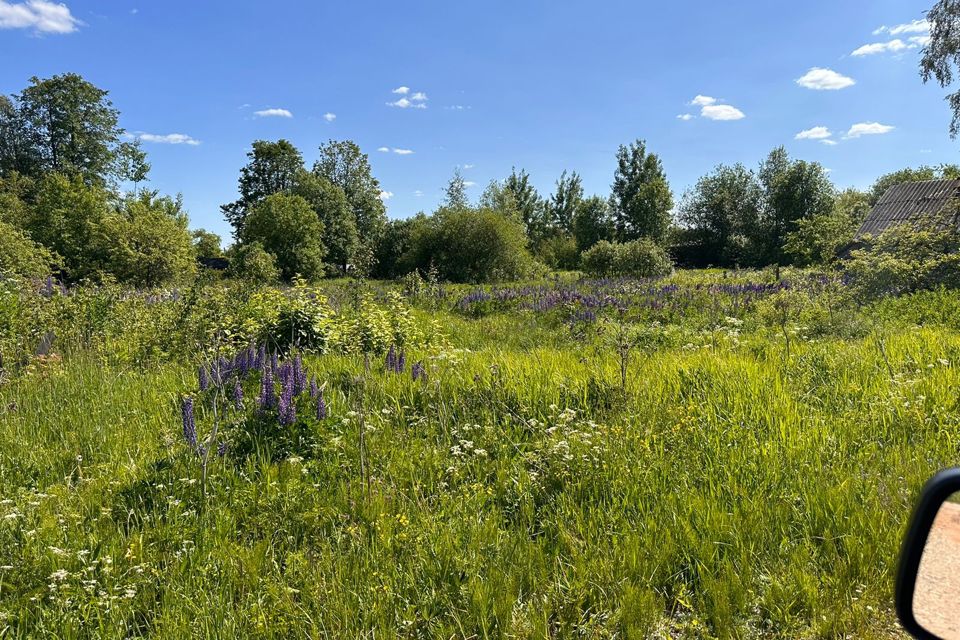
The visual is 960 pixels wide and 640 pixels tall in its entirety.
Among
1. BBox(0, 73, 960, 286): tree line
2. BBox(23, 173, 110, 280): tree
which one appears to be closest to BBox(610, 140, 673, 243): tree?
BBox(0, 73, 960, 286): tree line

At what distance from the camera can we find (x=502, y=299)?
14070mm

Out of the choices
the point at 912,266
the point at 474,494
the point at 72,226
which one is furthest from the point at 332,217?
the point at 474,494

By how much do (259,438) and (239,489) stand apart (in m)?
0.51

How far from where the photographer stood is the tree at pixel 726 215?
4619cm

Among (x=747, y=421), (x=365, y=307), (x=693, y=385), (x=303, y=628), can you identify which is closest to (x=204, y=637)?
(x=303, y=628)

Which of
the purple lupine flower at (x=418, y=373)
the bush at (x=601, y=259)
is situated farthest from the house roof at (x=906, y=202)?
the purple lupine flower at (x=418, y=373)

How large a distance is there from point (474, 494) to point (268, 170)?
185ft

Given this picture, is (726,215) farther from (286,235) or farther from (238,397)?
(238,397)

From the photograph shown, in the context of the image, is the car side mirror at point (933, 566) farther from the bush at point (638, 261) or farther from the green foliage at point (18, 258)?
the bush at point (638, 261)

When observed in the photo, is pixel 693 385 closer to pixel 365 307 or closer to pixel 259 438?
pixel 259 438

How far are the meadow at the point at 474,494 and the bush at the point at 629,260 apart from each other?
21.4 meters

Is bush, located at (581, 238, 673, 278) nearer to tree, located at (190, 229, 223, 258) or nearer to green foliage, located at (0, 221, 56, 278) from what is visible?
green foliage, located at (0, 221, 56, 278)

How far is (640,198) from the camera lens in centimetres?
5091

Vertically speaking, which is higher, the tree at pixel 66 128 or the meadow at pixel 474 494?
the tree at pixel 66 128
